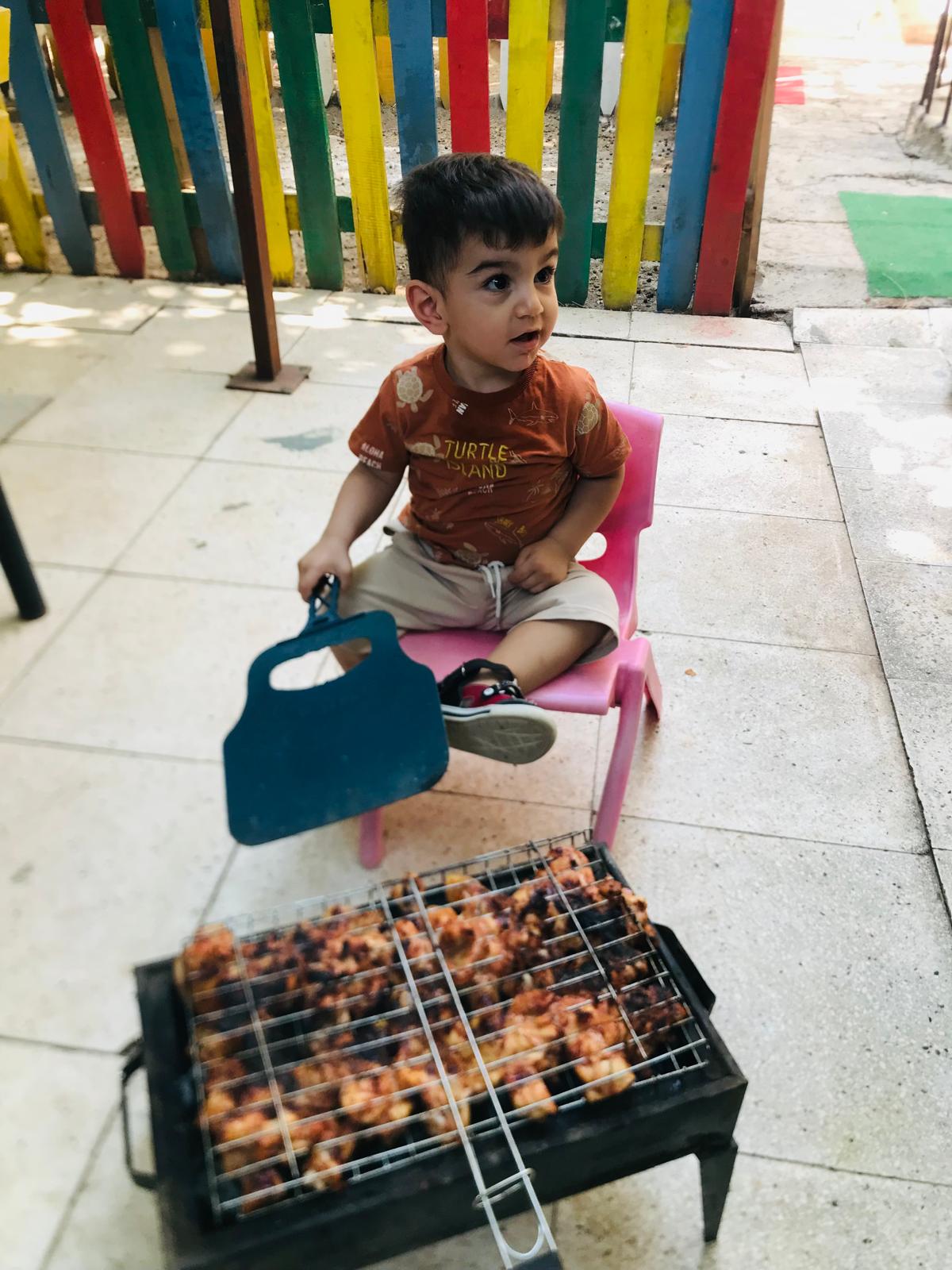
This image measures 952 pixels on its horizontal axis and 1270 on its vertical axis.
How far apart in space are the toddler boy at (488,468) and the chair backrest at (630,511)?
9 cm

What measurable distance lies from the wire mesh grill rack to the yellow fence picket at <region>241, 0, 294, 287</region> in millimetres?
3127

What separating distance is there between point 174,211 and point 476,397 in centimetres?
310

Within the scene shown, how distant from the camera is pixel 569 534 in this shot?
5.78ft

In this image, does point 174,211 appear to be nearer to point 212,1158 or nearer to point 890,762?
point 890,762

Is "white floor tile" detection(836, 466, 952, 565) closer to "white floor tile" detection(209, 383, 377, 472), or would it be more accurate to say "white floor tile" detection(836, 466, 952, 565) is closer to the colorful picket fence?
the colorful picket fence

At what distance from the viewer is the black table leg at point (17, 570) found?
2.25m

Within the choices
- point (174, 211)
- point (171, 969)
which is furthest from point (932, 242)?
point (171, 969)

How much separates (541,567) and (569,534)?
93 mm

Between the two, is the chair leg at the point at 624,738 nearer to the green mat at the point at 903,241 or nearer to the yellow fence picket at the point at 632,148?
the yellow fence picket at the point at 632,148

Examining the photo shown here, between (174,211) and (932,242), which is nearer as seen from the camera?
(174,211)

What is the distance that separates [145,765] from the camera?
2.00m

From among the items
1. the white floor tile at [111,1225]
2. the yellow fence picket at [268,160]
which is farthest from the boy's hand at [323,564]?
the yellow fence picket at [268,160]

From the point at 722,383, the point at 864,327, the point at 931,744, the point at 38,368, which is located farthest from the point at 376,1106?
the point at 864,327

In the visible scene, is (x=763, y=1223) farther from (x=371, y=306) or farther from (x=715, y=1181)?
(x=371, y=306)
